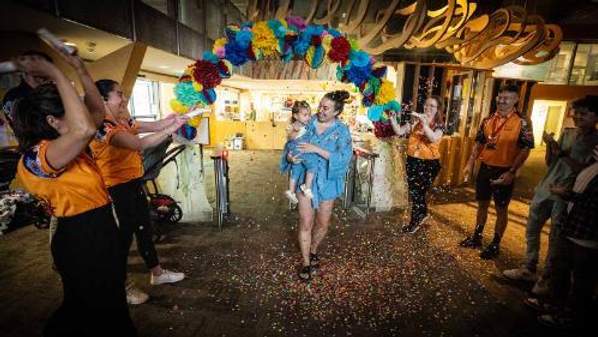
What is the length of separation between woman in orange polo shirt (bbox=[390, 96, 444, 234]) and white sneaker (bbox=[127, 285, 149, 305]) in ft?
13.4

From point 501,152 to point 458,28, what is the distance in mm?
2551

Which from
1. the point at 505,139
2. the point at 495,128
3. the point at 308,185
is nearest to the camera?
the point at 308,185

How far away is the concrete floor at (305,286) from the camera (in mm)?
2924

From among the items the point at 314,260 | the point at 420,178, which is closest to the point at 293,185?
the point at 314,260

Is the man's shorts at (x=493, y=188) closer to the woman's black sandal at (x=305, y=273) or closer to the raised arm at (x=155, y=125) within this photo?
the woman's black sandal at (x=305, y=273)

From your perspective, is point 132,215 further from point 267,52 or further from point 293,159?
point 267,52

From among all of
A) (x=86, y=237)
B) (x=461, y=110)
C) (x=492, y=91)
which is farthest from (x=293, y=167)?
(x=492, y=91)

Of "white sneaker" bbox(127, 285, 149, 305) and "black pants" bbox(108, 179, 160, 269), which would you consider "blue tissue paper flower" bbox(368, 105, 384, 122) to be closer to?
"black pants" bbox(108, 179, 160, 269)

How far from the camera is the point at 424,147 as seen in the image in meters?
4.59

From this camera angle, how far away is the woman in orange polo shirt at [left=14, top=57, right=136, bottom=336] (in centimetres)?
165

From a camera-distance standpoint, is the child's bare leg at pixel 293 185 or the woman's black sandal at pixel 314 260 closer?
the child's bare leg at pixel 293 185

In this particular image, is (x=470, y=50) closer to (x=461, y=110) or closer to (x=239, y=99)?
(x=461, y=110)

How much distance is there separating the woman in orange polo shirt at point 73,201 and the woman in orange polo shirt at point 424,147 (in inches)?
157

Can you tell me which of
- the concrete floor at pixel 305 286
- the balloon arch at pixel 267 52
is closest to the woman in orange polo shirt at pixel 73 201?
the concrete floor at pixel 305 286
